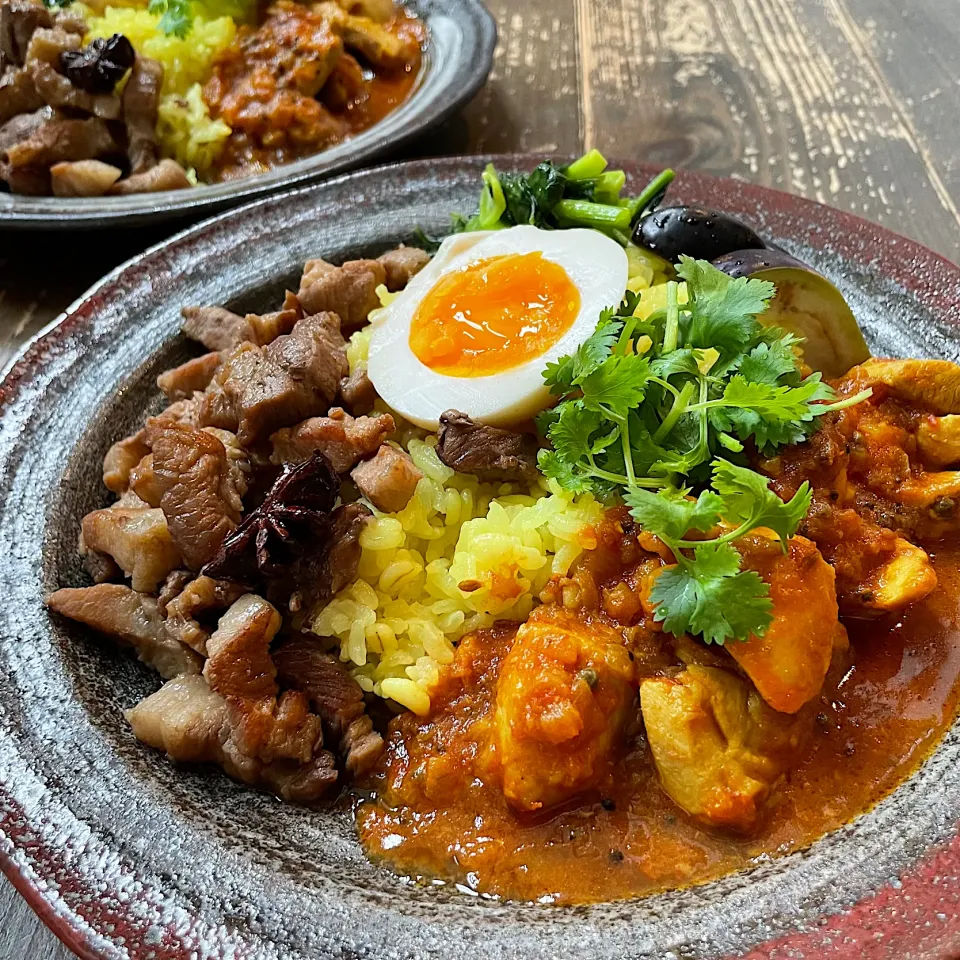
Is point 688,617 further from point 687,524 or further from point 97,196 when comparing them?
point 97,196

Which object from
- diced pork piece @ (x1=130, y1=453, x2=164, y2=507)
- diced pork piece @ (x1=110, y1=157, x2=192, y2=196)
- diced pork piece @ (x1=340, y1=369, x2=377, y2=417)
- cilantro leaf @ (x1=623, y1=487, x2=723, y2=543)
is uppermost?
cilantro leaf @ (x1=623, y1=487, x2=723, y2=543)

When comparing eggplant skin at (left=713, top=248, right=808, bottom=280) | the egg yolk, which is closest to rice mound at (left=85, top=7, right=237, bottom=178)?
the egg yolk

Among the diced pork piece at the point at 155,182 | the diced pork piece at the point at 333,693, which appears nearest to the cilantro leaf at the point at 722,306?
the diced pork piece at the point at 333,693

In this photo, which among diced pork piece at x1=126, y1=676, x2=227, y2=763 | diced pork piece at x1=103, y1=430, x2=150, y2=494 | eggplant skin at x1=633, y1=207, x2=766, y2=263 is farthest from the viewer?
eggplant skin at x1=633, y1=207, x2=766, y2=263

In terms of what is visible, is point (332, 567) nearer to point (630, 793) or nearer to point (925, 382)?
point (630, 793)

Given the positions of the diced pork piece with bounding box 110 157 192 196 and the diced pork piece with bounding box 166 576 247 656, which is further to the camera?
the diced pork piece with bounding box 110 157 192 196

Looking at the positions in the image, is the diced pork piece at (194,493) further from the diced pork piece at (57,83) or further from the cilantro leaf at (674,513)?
the diced pork piece at (57,83)

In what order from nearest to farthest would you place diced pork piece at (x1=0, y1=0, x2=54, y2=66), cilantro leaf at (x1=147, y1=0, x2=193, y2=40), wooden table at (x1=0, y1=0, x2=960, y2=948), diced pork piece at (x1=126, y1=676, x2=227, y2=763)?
diced pork piece at (x1=126, y1=676, x2=227, y2=763) < wooden table at (x1=0, y1=0, x2=960, y2=948) < diced pork piece at (x1=0, y1=0, x2=54, y2=66) < cilantro leaf at (x1=147, y1=0, x2=193, y2=40)

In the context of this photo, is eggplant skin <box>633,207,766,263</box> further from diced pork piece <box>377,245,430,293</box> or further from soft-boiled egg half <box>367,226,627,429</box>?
diced pork piece <box>377,245,430,293</box>
